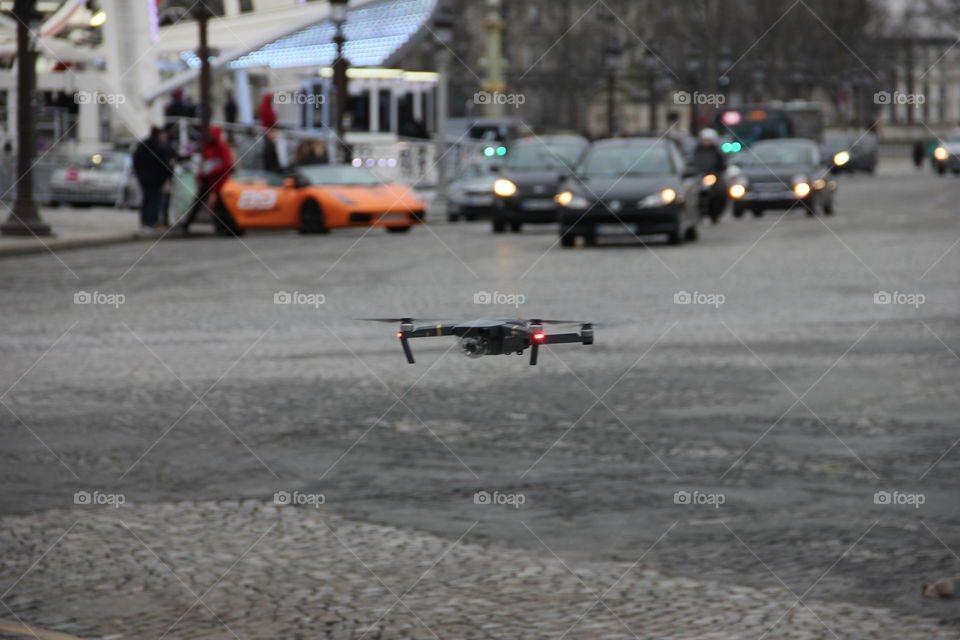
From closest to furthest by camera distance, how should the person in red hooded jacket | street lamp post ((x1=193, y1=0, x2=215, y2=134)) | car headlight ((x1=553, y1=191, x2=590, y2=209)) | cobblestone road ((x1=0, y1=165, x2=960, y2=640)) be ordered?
cobblestone road ((x1=0, y1=165, x2=960, y2=640))
car headlight ((x1=553, y1=191, x2=590, y2=209))
the person in red hooded jacket
street lamp post ((x1=193, y1=0, x2=215, y2=134))

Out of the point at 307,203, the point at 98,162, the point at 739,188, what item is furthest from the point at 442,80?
the point at 307,203

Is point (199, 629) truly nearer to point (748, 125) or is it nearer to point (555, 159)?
point (555, 159)

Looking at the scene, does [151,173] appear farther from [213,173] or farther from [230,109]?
[230,109]

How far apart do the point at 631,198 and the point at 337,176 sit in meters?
6.53

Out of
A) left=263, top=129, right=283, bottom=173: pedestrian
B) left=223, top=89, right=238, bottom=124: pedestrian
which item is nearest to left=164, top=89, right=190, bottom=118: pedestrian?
left=223, top=89, right=238, bottom=124: pedestrian

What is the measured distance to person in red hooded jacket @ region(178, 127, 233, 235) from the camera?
84.4ft

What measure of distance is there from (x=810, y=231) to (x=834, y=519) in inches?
777

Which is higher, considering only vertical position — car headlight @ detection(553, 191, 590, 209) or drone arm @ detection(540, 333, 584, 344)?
drone arm @ detection(540, 333, 584, 344)

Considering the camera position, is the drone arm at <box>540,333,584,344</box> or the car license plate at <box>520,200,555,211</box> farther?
the car license plate at <box>520,200,555,211</box>

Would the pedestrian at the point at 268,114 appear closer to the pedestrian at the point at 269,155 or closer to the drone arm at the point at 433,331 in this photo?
the pedestrian at the point at 269,155

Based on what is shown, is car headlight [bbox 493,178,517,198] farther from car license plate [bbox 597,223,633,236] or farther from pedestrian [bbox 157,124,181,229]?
pedestrian [bbox 157,124,181,229]

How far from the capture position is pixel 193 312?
12977mm

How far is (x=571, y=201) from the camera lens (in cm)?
2211

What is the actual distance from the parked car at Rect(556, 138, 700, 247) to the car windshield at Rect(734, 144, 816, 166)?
8.01 metres
